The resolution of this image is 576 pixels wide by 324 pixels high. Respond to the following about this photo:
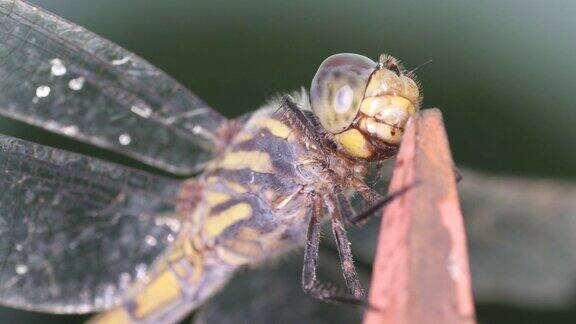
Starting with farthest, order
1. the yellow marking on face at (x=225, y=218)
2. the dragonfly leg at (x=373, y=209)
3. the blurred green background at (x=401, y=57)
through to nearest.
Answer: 1. the blurred green background at (x=401, y=57)
2. the yellow marking on face at (x=225, y=218)
3. the dragonfly leg at (x=373, y=209)

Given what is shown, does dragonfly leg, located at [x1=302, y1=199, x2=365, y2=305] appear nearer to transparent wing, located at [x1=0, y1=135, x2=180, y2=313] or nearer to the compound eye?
the compound eye

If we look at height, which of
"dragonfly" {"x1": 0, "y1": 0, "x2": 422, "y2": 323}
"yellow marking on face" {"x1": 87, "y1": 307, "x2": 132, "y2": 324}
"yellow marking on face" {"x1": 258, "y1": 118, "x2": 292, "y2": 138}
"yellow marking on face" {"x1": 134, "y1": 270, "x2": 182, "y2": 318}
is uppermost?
"yellow marking on face" {"x1": 258, "y1": 118, "x2": 292, "y2": 138}

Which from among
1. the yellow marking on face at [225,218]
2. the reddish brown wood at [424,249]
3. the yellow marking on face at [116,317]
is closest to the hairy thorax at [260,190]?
the yellow marking on face at [225,218]

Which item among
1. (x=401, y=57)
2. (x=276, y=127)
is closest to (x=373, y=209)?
(x=276, y=127)

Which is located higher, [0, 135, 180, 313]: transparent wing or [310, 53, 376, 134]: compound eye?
[310, 53, 376, 134]: compound eye

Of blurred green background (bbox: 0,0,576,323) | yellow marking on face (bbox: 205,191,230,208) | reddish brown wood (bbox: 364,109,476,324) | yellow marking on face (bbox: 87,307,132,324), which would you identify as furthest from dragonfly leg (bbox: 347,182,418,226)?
blurred green background (bbox: 0,0,576,323)

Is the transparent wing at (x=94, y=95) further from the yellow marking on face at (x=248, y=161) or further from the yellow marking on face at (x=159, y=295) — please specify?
the yellow marking on face at (x=159, y=295)

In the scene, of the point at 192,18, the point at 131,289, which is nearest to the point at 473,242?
the point at 131,289
